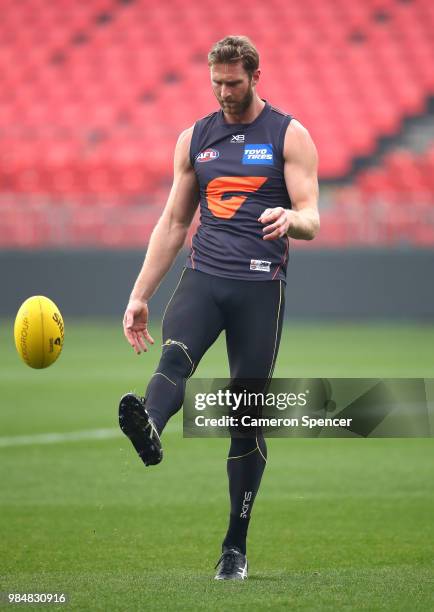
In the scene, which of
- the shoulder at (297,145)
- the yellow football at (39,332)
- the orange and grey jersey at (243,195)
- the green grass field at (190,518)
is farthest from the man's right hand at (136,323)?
the green grass field at (190,518)

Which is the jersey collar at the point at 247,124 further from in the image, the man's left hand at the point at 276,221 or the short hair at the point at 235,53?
the man's left hand at the point at 276,221

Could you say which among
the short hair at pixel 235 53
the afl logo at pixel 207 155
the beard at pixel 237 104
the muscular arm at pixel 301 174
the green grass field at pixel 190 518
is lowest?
the green grass field at pixel 190 518

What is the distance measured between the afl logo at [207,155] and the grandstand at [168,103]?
14824 mm

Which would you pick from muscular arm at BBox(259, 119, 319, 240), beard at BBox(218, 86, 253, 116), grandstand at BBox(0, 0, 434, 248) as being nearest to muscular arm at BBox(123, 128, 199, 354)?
beard at BBox(218, 86, 253, 116)

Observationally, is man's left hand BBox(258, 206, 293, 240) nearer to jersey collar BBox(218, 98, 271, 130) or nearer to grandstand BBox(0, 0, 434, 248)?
jersey collar BBox(218, 98, 271, 130)

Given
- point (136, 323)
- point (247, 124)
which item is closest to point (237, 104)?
point (247, 124)

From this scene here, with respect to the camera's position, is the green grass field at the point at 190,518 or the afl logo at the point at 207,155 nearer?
the green grass field at the point at 190,518

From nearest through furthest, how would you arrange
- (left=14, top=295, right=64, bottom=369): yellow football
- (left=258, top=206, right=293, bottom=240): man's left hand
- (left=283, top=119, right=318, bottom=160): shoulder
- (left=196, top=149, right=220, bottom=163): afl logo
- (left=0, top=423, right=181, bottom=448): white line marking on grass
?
(left=258, top=206, right=293, bottom=240): man's left hand
(left=283, top=119, right=318, bottom=160): shoulder
(left=196, top=149, right=220, bottom=163): afl logo
(left=14, top=295, right=64, bottom=369): yellow football
(left=0, top=423, right=181, bottom=448): white line marking on grass

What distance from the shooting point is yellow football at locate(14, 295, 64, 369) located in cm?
573

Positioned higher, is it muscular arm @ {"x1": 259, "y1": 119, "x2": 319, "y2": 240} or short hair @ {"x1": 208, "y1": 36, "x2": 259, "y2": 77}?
short hair @ {"x1": 208, "y1": 36, "x2": 259, "y2": 77}

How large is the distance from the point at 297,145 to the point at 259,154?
0.60 feet

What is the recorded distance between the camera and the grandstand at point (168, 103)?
20516 millimetres

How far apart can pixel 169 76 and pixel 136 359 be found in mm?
12837

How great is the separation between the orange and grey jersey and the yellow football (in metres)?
0.87
